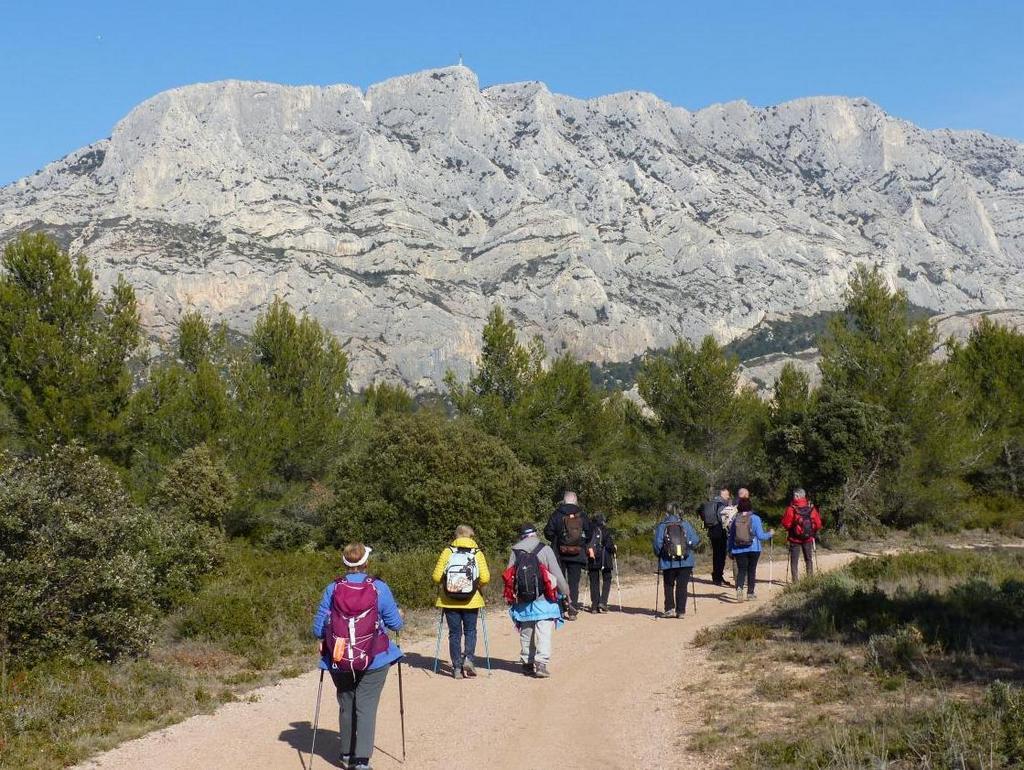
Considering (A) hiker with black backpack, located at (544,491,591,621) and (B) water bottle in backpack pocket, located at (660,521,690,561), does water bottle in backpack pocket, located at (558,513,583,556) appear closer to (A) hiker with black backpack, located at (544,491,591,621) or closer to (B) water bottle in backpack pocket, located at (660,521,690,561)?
(A) hiker with black backpack, located at (544,491,591,621)

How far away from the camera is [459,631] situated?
34.8 ft

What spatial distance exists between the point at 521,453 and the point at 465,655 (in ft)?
88.1

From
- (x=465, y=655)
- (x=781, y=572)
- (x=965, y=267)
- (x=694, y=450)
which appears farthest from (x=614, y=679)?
(x=965, y=267)

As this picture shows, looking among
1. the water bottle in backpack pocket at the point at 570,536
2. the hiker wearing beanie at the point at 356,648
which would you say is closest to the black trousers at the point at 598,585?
the water bottle in backpack pocket at the point at 570,536

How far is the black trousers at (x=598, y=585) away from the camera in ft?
50.1

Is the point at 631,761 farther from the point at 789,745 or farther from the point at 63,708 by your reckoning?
the point at 63,708

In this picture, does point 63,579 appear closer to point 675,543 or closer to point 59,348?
point 675,543

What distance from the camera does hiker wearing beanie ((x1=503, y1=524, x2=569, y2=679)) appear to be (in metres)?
10.7

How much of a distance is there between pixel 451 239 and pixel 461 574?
178 metres

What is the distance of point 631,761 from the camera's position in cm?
750

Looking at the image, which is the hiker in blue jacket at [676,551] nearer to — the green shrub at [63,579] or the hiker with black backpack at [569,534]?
the hiker with black backpack at [569,534]

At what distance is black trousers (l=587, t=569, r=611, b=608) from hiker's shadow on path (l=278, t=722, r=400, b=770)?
7.15 meters

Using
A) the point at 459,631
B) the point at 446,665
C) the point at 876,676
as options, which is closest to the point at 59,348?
the point at 446,665

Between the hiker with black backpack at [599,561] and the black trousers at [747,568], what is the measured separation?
8.52ft
